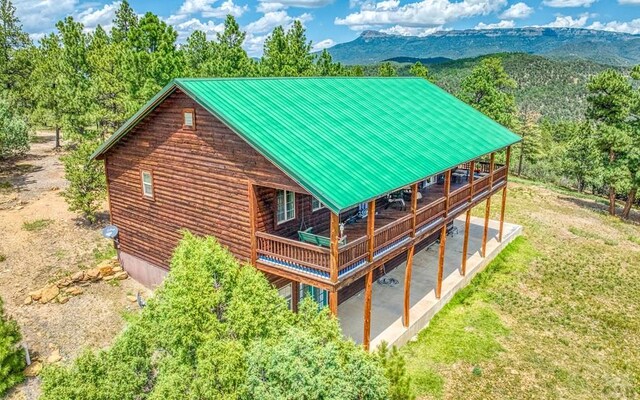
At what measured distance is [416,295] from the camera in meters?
18.8

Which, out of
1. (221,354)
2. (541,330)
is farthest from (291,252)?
(541,330)

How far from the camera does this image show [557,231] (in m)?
29.0

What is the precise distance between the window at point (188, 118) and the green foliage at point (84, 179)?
11.3 m

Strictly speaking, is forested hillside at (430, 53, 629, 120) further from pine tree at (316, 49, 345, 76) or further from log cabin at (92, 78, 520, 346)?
log cabin at (92, 78, 520, 346)

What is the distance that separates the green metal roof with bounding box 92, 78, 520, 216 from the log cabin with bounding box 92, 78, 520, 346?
6 centimetres

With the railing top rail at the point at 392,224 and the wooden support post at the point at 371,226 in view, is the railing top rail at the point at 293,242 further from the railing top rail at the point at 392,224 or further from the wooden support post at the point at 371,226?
the railing top rail at the point at 392,224

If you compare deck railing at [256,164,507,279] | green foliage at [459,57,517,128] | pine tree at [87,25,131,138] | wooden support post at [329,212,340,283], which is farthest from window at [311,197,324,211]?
green foliage at [459,57,517,128]

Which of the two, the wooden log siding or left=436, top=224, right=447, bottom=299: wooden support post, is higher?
the wooden log siding

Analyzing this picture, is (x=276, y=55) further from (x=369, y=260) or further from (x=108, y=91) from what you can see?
(x=369, y=260)

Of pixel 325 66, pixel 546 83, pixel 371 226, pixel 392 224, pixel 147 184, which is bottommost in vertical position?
pixel 546 83

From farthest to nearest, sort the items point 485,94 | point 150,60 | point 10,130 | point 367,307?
1. point 485,94
2. point 10,130
3. point 150,60
4. point 367,307

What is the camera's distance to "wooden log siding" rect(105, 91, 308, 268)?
14.1 m

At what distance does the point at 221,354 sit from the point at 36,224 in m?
21.5

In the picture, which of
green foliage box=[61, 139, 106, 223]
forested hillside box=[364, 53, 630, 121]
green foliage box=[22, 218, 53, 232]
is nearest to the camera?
green foliage box=[61, 139, 106, 223]
